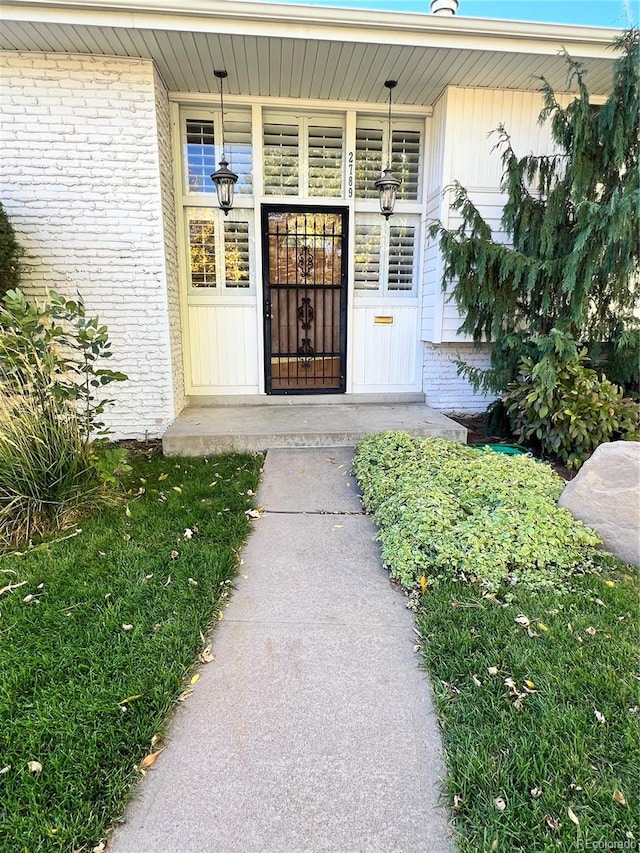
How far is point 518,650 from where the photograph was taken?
1.84m

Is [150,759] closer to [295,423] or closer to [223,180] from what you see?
[295,423]

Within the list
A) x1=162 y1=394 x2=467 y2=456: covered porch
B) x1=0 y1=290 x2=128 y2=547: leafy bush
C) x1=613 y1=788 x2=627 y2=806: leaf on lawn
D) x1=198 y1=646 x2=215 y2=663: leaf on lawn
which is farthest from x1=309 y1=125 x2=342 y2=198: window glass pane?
x1=613 y1=788 x2=627 y2=806: leaf on lawn

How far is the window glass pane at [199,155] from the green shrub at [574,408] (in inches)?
150

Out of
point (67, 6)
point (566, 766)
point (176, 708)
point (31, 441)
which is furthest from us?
point (67, 6)

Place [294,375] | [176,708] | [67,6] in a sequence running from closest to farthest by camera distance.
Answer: [176,708], [67,6], [294,375]

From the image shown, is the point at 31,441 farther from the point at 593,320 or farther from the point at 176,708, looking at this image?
the point at 593,320

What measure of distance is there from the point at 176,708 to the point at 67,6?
4805 mm

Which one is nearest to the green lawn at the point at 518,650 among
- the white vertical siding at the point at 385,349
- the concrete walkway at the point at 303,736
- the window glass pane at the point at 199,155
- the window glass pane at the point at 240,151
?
the concrete walkway at the point at 303,736

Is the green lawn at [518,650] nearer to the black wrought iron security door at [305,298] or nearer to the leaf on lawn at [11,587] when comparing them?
the leaf on lawn at [11,587]

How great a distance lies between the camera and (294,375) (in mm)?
5562

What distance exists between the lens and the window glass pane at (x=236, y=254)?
17.0 ft

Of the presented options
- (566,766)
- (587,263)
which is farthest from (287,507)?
(587,263)

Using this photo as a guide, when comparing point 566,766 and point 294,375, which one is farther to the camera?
point 294,375

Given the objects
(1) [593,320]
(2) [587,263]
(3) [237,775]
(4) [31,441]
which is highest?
Answer: (2) [587,263]
